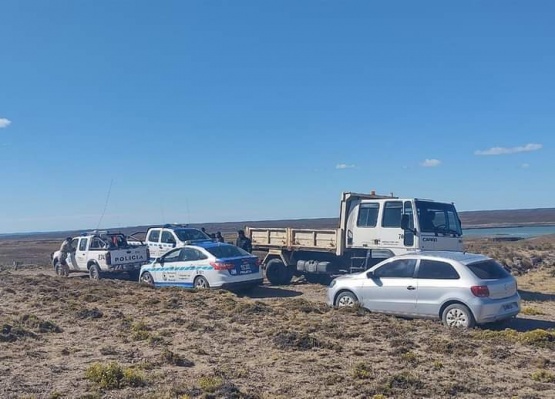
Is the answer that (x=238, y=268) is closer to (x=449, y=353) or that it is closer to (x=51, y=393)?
(x=449, y=353)

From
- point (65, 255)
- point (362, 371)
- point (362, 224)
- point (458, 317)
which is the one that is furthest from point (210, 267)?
point (65, 255)

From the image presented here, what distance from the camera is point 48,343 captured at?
36.4 feet

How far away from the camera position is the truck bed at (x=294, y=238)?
61.7ft

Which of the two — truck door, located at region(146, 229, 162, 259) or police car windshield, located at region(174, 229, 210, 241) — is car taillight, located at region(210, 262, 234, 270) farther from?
truck door, located at region(146, 229, 162, 259)

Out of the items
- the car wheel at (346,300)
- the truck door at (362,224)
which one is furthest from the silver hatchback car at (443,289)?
the truck door at (362,224)

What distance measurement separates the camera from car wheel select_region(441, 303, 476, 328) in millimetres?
11516

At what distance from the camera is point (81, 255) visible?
23.7m

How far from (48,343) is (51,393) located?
362 centimetres

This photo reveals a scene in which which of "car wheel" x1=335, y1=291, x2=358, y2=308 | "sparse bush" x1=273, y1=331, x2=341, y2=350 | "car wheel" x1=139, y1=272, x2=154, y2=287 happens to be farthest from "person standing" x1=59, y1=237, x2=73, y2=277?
"sparse bush" x1=273, y1=331, x2=341, y2=350

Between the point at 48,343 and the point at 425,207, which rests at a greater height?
the point at 425,207

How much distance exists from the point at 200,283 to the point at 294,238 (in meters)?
3.84

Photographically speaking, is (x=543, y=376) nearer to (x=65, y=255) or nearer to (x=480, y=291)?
(x=480, y=291)

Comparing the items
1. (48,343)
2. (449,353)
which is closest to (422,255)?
(449,353)

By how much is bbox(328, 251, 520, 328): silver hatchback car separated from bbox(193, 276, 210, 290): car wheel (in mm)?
5701
